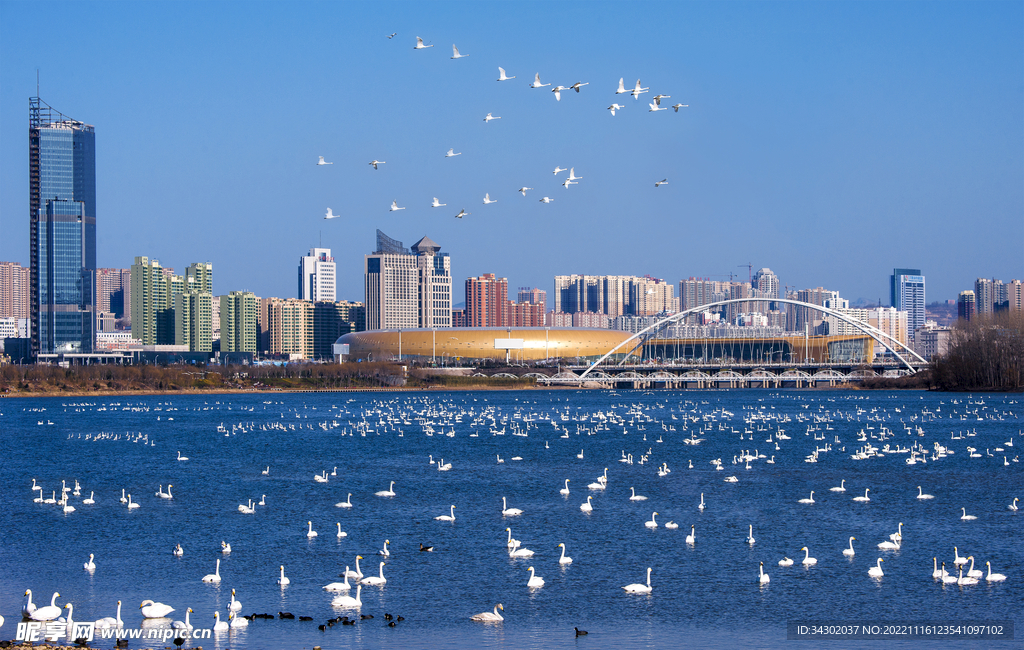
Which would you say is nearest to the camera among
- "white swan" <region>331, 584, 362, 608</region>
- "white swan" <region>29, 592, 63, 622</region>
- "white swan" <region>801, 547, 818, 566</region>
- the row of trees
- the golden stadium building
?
"white swan" <region>29, 592, 63, 622</region>

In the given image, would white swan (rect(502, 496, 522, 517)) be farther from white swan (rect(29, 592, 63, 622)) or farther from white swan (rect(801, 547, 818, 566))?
white swan (rect(29, 592, 63, 622))

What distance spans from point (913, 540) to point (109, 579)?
18819 mm

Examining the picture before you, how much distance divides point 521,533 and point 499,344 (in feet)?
514

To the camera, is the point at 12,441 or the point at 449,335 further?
the point at 449,335

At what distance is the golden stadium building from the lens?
7279 inches

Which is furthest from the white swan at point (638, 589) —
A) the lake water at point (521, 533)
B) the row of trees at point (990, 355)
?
the row of trees at point (990, 355)

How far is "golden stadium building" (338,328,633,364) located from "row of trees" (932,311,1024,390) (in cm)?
7231

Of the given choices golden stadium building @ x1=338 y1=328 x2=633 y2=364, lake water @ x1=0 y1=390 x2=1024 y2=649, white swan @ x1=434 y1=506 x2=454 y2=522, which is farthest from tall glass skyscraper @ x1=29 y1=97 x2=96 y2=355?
white swan @ x1=434 y1=506 x2=454 y2=522

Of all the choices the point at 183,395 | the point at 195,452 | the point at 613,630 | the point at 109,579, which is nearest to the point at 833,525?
the point at 613,630

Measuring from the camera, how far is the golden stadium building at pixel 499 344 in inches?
7279

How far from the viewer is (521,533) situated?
91.5ft

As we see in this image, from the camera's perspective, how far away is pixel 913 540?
2658 cm

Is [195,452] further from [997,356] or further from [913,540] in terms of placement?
[997,356]

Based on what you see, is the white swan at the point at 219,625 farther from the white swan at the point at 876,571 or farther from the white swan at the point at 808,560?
the white swan at the point at 876,571
